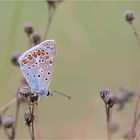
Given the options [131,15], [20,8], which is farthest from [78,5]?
[131,15]

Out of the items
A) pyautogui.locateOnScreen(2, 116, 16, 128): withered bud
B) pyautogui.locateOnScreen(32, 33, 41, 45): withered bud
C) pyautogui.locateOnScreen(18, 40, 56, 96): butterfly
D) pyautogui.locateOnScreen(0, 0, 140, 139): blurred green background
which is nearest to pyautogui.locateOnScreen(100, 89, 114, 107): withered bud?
pyautogui.locateOnScreen(18, 40, 56, 96): butterfly

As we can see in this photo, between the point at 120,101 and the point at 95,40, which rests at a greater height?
the point at 95,40

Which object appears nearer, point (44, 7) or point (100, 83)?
point (100, 83)

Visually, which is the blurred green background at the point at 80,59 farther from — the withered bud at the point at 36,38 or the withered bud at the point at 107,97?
the withered bud at the point at 107,97

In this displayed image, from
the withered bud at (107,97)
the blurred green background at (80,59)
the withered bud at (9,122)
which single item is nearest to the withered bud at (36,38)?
the blurred green background at (80,59)

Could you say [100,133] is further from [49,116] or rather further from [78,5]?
[78,5]

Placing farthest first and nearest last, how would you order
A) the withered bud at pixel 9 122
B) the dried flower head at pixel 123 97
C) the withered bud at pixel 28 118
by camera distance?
1. the dried flower head at pixel 123 97
2. the withered bud at pixel 9 122
3. the withered bud at pixel 28 118
